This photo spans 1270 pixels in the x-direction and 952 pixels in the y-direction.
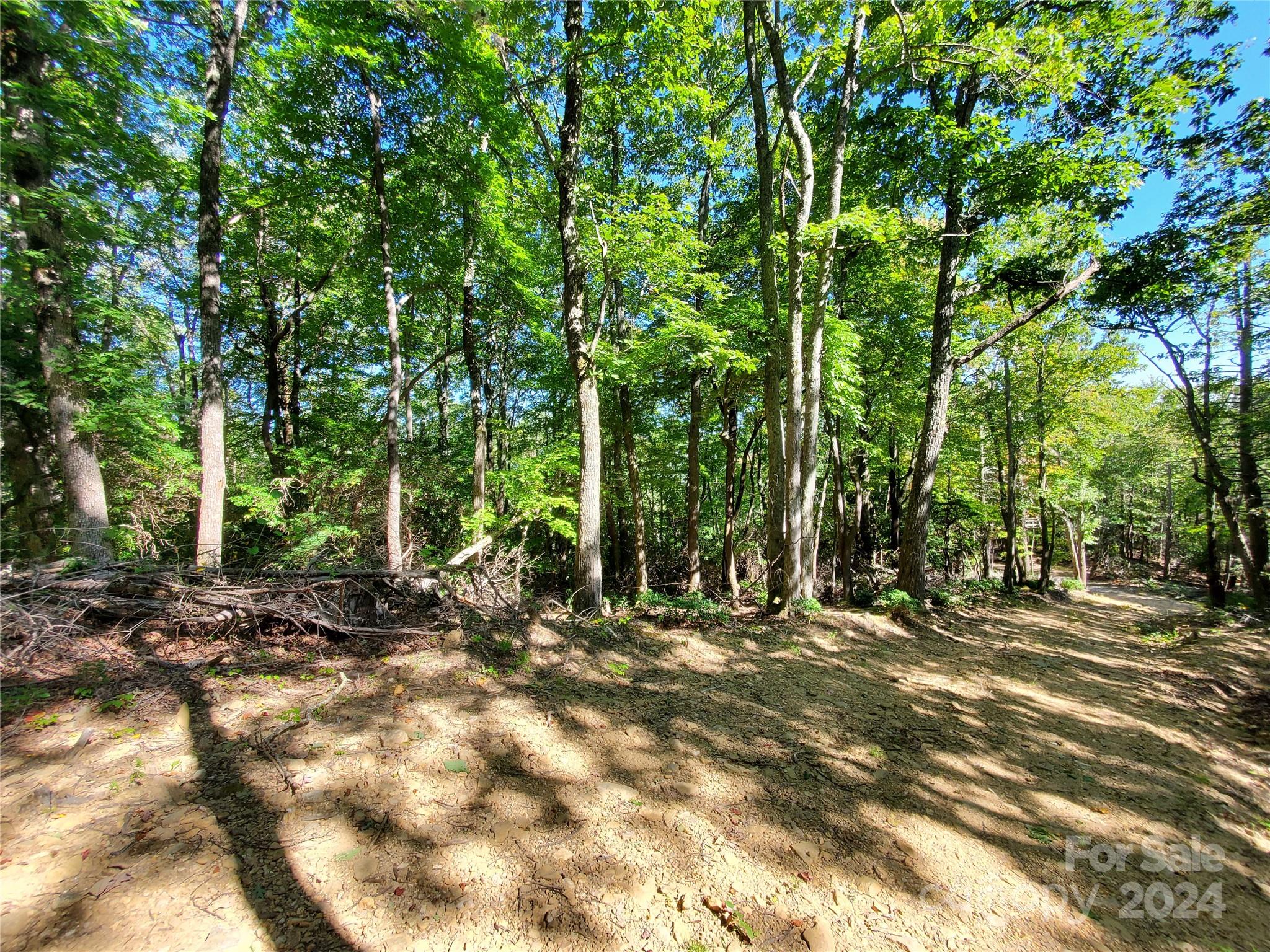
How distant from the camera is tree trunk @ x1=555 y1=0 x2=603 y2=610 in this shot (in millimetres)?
6871

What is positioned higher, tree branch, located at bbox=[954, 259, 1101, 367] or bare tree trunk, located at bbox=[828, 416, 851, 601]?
tree branch, located at bbox=[954, 259, 1101, 367]

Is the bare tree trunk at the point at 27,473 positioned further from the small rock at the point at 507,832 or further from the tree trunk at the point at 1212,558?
the tree trunk at the point at 1212,558

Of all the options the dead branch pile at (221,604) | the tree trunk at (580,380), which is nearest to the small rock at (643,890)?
the dead branch pile at (221,604)

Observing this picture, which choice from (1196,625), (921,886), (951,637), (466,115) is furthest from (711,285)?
(1196,625)

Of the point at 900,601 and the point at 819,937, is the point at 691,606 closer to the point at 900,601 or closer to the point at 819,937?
the point at 900,601

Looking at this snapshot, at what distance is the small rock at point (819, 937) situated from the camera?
2043 mm

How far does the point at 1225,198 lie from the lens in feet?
24.8

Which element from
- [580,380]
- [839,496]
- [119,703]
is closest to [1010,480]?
[839,496]

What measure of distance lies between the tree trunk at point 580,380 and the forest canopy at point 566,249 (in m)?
0.06

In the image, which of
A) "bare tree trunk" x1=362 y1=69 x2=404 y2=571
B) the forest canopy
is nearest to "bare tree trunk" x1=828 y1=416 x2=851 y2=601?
the forest canopy

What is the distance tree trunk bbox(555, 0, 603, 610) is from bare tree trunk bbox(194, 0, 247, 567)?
4898mm

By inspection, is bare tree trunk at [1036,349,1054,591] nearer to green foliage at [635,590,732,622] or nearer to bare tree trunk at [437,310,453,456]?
green foliage at [635,590,732,622]

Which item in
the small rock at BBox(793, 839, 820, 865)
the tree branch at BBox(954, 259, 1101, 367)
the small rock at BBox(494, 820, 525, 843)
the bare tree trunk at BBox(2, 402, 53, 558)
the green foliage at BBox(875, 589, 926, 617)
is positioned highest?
the tree branch at BBox(954, 259, 1101, 367)

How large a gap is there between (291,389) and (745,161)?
44.8 ft
